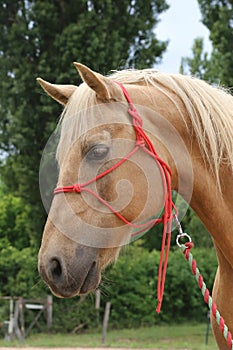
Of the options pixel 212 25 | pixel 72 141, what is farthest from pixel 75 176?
pixel 212 25

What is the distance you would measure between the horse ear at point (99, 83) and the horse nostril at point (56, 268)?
0.72 m

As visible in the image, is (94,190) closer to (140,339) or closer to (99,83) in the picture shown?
(99,83)

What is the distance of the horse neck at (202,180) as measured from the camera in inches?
104

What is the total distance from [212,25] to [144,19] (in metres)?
1.73

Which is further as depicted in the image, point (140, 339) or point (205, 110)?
point (140, 339)

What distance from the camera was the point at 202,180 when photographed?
2.66 metres

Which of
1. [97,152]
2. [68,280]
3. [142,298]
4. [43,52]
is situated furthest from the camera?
[142,298]

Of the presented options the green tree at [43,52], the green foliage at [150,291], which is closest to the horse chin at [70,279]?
the green tree at [43,52]

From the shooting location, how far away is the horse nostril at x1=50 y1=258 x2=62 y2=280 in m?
2.27

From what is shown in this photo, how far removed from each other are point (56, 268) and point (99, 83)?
2.54 feet

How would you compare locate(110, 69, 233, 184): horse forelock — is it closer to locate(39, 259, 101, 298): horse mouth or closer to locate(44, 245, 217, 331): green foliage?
locate(39, 259, 101, 298): horse mouth

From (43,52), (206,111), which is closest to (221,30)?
(43,52)

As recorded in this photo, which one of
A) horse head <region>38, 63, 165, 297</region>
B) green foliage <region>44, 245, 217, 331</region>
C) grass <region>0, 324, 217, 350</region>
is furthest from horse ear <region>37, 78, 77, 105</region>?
green foliage <region>44, 245, 217, 331</region>

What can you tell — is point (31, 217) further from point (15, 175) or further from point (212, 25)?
point (212, 25)
